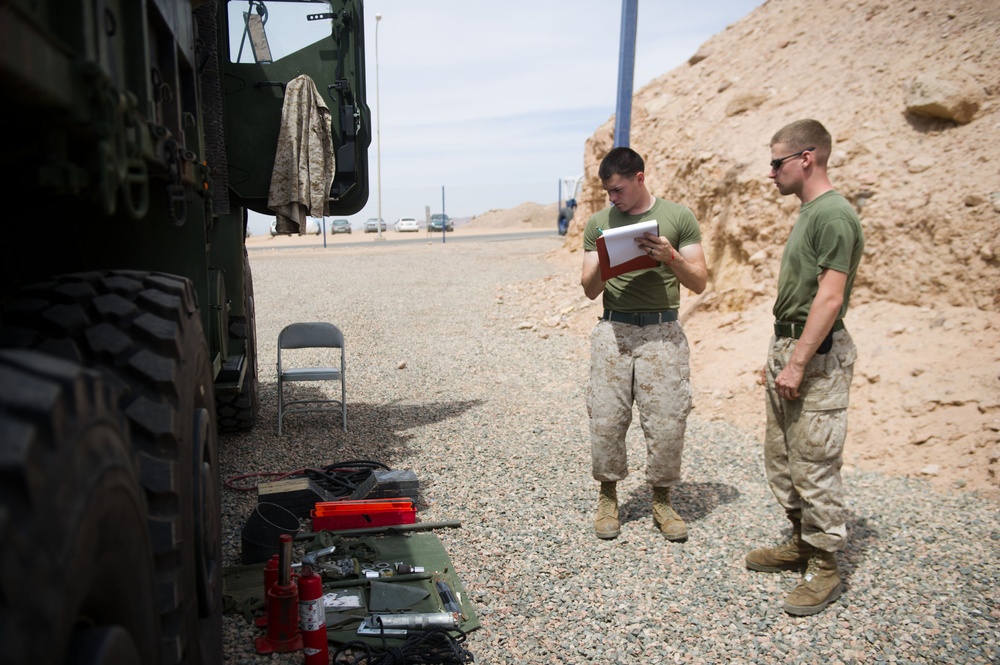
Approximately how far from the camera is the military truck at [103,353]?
120 centimetres

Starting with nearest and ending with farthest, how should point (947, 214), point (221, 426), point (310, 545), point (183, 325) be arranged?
1. point (183, 325)
2. point (310, 545)
3. point (221, 426)
4. point (947, 214)

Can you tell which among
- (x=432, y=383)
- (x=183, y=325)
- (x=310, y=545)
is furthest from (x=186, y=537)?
(x=432, y=383)

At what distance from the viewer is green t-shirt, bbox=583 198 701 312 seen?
4.44 m

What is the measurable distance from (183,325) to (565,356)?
783 cm

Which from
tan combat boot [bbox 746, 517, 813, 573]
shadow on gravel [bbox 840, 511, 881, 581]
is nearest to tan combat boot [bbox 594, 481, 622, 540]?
tan combat boot [bbox 746, 517, 813, 573]

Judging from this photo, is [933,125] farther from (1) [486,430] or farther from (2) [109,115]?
(2) [109,115]

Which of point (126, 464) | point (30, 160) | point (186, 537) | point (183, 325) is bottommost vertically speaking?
point (186, 537)

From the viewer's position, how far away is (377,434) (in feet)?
22.2

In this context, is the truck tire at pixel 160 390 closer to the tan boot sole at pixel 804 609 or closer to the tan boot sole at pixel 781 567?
the tan boot sole at pixel 804 609

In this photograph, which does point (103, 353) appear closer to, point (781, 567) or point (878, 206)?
point (781, 567)

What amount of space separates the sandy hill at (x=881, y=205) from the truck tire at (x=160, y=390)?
483 cm

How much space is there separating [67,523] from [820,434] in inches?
125

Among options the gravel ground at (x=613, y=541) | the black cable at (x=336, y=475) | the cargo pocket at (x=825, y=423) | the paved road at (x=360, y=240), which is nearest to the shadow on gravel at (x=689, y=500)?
the gravel ground at (x=613, y=541)

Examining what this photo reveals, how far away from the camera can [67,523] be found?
4.08ft
